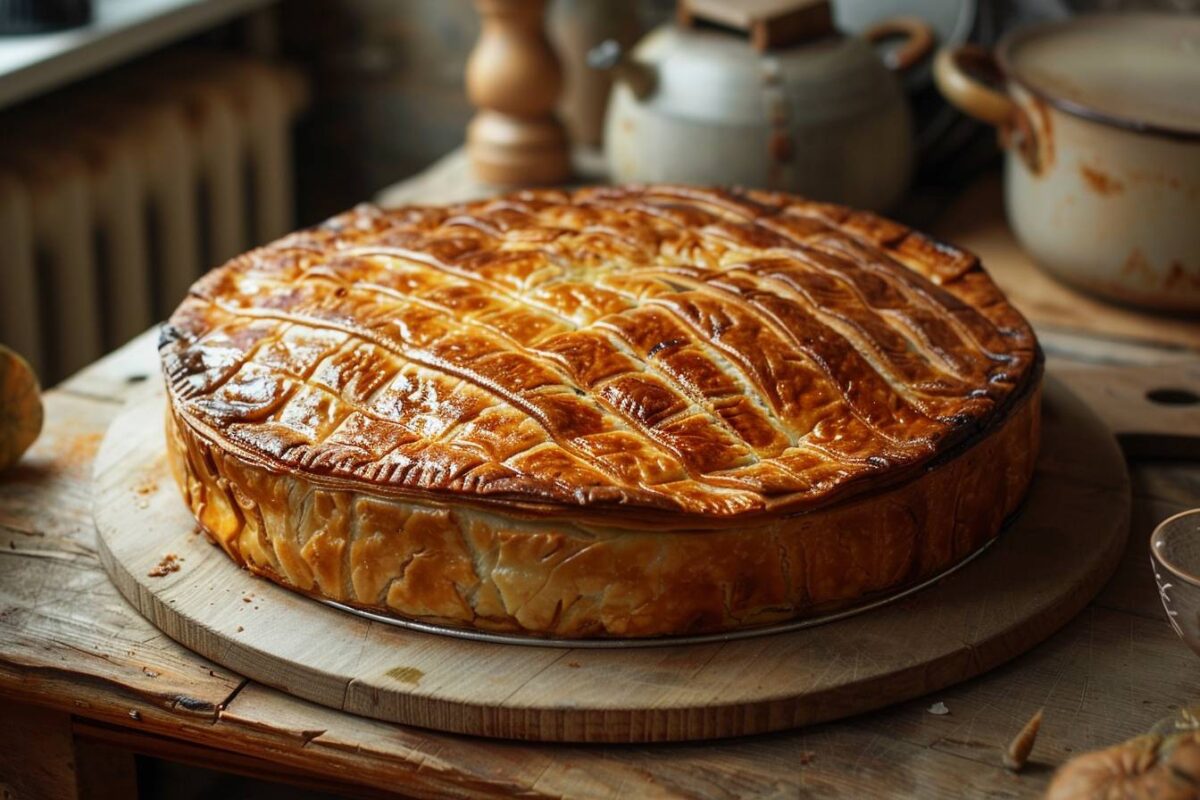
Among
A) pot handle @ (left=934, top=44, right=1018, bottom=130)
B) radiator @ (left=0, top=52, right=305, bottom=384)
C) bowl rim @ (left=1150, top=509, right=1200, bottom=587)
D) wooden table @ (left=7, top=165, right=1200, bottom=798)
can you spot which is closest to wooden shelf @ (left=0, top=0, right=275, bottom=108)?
radiator @ (left=0, top=52, right=305, bottom=384)

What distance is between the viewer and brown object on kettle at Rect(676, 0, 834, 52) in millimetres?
1850

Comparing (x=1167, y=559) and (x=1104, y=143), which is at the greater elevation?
(x=1104, y=143)

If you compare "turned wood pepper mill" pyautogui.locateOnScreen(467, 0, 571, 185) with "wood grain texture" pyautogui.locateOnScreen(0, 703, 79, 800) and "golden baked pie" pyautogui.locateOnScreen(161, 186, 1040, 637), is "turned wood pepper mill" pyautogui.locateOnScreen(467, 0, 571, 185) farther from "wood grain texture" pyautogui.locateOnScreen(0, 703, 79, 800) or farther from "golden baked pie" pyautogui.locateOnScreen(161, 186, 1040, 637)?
"wood grain texture" pyautogui.locateOnScreen(0, 703, 79, 800)

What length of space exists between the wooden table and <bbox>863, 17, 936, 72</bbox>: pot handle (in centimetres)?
92

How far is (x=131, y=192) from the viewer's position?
2.47 m

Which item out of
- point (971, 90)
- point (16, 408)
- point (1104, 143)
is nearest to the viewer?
point (16, 408)

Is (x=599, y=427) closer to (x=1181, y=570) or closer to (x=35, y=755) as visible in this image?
(x=1181, y=570)

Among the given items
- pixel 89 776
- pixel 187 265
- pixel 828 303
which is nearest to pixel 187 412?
pixel 89 776

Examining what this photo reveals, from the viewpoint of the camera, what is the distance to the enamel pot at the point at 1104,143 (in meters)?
1.60

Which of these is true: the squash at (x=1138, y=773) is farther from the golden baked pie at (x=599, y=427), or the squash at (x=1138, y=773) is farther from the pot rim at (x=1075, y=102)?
the pot rim at (x=1075, y=102)

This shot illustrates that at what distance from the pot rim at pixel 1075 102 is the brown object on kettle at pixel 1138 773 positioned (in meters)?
0.88

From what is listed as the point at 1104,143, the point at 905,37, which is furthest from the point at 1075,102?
the point at 905,37

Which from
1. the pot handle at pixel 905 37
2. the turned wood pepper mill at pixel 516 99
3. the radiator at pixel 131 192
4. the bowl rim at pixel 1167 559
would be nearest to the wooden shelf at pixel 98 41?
the radiator at pixel 131 192

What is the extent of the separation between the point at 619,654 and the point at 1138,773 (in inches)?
15.4
